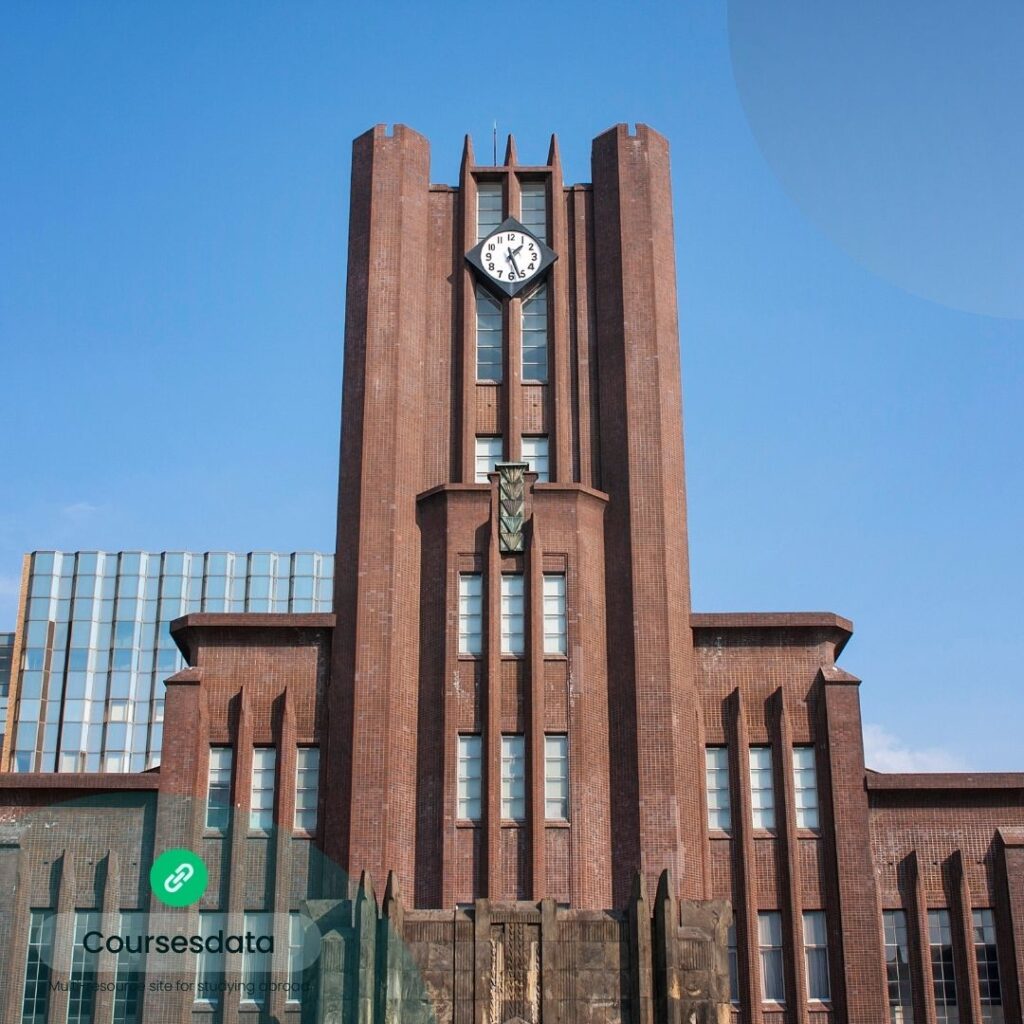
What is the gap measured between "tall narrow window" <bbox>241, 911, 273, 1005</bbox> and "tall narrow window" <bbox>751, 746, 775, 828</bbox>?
11648 millimetres

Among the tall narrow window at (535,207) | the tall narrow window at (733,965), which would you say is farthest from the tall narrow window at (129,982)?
the tall narrow window at (535,207)

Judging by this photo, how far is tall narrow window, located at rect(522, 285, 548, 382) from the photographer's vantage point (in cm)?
4175

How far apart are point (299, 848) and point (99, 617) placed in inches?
2414

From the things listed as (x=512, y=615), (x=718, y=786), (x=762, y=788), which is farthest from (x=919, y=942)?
(x=512, y=615)

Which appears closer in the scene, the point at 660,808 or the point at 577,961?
the point at 577,961

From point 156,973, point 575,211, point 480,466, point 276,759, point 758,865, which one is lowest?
point 156,973

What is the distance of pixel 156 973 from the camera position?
35.6 metres

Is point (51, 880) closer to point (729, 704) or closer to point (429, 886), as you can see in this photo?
point (429, 886)

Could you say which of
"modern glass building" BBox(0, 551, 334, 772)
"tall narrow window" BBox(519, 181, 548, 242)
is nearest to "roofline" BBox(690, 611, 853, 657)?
"tall narrow window" BBox(519, 181, 548, 242)

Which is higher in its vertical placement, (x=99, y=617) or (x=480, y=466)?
(x=99, y=617)

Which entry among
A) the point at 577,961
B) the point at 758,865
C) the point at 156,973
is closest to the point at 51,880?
the point at 156,973

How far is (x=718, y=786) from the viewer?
124 feet

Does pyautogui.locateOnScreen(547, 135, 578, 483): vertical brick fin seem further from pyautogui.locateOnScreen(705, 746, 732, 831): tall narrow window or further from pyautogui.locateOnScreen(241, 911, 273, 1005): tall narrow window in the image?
pyautogui.locateOnScreen(241, 911, 273, 1005): tall narrow window

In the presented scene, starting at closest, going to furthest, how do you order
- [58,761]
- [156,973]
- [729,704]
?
[156,973] < [729,704] < [58,761]
